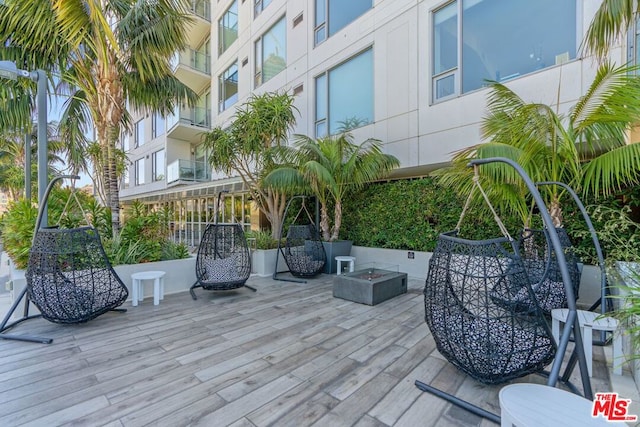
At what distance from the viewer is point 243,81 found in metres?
11.2

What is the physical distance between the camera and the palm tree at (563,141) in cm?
330

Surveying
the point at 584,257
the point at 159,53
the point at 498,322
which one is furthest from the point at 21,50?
the point at 584,257

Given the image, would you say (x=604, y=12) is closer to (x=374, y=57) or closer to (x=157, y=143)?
(x=374, y=57)

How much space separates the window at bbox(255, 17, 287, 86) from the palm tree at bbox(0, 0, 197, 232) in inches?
174

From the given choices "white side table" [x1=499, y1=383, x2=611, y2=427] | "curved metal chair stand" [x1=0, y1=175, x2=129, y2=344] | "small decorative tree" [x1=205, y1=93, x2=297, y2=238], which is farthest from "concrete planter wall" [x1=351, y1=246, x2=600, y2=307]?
"curved metal chair stand" [x1=0, y1=175, x2=129, y2=344]

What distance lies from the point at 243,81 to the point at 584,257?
1129cm

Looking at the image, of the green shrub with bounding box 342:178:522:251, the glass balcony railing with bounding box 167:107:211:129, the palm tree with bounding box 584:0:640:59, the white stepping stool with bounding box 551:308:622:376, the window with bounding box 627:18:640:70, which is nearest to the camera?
the white stepping stool with bounding box 551:308:622:376

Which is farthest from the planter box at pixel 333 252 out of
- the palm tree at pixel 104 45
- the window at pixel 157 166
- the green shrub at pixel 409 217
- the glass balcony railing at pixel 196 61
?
the window at pixel 157 166

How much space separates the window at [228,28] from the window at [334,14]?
5140 mm

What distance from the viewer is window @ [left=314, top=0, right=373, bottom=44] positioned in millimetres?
7391

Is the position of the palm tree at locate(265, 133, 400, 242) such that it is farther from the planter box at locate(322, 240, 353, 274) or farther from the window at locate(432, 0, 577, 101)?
the window at locate(432, 0, 577, 101)

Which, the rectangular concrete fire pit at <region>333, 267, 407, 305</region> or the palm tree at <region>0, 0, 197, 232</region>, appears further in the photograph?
the palm tree at <region>0, 0, 197, 232</region>

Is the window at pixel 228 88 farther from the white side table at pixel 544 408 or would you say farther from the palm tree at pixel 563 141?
the white side table at pixel 544 408

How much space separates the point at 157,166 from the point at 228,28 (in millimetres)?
8410
